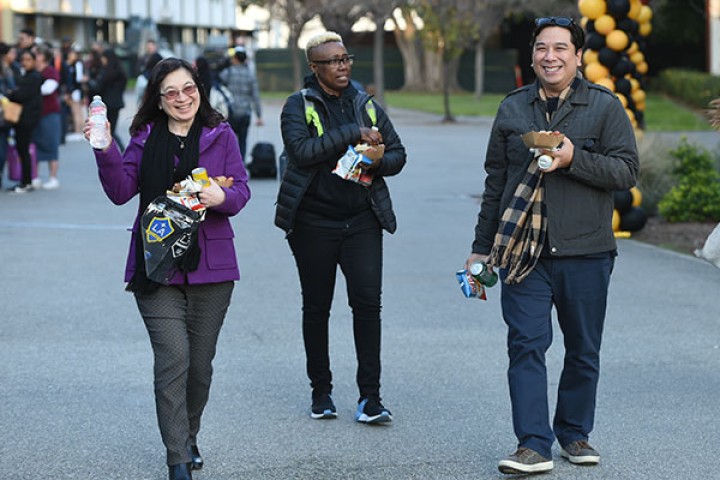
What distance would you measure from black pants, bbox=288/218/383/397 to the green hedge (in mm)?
26257

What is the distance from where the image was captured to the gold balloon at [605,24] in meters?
14.0

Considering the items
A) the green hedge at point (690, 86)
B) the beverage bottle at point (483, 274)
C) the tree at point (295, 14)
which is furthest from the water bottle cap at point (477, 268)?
the tree at point (295, 14)

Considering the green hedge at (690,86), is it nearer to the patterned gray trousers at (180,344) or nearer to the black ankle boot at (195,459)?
the black ankle boot at (195,459)

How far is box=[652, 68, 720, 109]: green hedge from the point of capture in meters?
36.1

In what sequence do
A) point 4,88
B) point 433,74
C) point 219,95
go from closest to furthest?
point 4,88 < point 219,95 < point 433,74

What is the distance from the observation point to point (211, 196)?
5.34 metres

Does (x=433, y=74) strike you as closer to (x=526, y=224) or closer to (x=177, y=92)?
(x=526, y=224)

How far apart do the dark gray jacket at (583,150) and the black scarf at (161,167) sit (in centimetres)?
128

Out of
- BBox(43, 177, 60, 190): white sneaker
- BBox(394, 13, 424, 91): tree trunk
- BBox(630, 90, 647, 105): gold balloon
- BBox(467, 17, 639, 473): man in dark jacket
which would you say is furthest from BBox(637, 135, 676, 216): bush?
BBox(394, 13, 424, 91): tree trunk

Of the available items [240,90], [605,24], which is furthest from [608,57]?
[240,90]

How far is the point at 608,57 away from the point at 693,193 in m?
1.72

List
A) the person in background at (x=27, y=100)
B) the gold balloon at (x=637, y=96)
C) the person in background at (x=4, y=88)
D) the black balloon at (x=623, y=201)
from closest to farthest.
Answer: the black balloon at (x=623, y=201), the gold balloon at (x=637, y=96), the person in background at (x=27, y=100), the person in background at (x=4, y=88)

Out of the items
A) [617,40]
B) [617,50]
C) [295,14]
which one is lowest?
[617,50]

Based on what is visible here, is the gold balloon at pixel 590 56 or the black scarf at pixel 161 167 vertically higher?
the gold balloon at pixel 590 56
